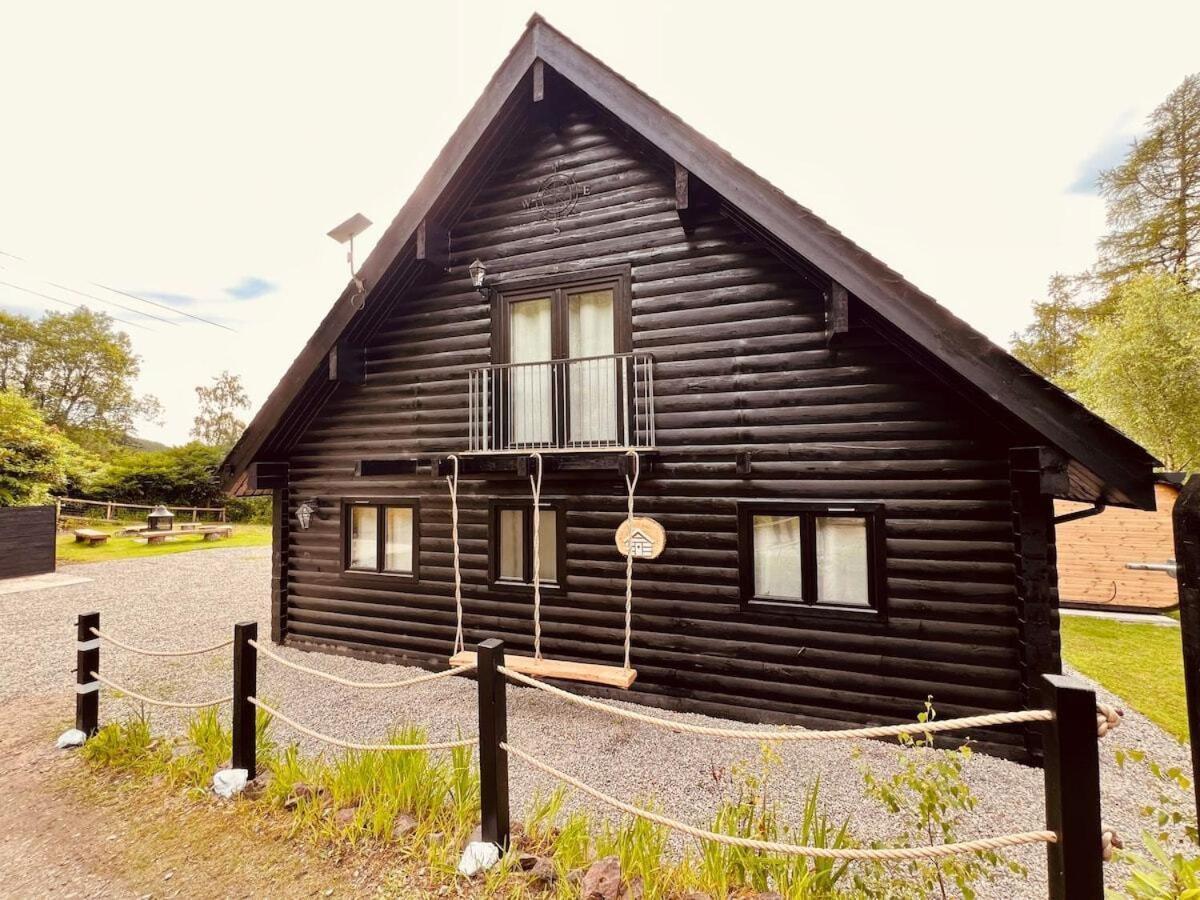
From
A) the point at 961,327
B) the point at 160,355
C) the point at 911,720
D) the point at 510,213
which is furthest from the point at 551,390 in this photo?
the point at 160,355

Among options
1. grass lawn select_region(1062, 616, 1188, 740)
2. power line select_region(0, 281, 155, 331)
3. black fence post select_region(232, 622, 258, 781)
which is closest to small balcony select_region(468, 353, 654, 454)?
black fence post select_region(232, 622, 258, 781)

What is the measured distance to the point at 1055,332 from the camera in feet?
88.8

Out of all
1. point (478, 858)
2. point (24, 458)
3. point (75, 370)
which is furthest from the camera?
point (75, 370)

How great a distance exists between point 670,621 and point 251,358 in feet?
172

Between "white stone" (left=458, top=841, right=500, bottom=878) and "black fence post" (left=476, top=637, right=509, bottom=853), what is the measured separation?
5 centimetres

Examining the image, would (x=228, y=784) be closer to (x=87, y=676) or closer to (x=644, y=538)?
(x=87, y=676)

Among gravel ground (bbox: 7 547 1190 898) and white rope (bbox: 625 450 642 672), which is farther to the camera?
white rope (bbox: 625 450 642 672)

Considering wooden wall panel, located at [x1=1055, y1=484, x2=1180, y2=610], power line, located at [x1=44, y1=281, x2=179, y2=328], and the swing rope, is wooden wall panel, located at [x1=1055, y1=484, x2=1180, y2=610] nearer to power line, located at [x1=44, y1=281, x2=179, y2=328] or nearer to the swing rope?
the swing rope

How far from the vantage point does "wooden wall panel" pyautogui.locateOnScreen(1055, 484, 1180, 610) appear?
29.5ft

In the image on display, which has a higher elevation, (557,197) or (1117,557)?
(557,197)

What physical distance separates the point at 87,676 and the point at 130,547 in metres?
19.6

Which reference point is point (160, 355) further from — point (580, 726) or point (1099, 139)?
point (1099, 139)

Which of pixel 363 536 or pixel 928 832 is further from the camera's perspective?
pixel 363 536

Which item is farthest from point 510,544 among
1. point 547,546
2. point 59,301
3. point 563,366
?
point 59,301
